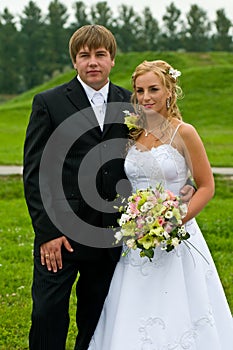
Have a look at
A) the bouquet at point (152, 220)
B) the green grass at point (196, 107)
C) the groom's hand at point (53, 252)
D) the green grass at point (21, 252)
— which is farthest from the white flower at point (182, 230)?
the green grass at point (196, 107)

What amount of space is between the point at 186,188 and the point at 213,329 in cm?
106

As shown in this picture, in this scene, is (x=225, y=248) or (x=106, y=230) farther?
(x=225, y=248)

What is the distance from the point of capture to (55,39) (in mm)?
Result: 76750

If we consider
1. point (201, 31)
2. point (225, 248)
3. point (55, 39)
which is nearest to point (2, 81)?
point (55, 39)

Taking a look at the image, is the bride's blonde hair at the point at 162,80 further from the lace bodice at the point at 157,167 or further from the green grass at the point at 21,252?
the green grass at the point at 21,252

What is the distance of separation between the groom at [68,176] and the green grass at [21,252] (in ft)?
4.84

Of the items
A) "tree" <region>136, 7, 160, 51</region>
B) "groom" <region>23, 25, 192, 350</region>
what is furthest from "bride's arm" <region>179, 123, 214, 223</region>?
"tree" <region>136, 7, 160, 51</region>

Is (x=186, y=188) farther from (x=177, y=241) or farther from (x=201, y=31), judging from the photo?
(x=201, y=31)

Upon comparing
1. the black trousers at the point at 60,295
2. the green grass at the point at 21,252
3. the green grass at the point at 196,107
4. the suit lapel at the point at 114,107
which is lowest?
the green grass at the point at 196,107

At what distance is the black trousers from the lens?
14.1ft

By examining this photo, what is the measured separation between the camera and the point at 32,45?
263 ft

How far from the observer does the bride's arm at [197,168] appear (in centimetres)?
427

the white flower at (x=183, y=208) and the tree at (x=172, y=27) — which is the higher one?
the white flower at (x=183, y=208)

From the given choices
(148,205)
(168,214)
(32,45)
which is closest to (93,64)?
(148,205)
